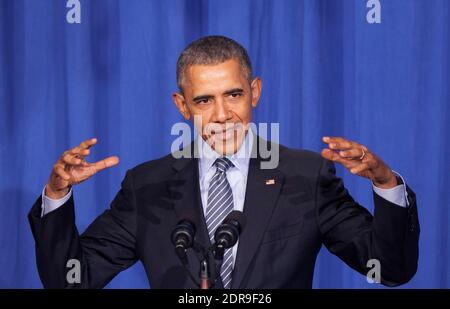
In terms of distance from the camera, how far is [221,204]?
1.73 m

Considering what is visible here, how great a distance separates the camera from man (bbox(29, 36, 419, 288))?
1.66m

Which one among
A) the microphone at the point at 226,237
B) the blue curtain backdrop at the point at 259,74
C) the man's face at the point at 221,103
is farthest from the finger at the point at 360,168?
the blue curtain backdrop at the point at 259,74

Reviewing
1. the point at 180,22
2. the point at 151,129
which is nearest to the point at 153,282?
the point at 151,129

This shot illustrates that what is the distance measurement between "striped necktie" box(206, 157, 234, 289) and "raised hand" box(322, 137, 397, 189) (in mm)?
328

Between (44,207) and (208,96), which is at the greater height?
(208,96)

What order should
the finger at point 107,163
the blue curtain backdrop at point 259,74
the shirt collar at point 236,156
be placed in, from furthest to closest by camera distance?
1. the blue curtain backdrop at point 259,74
2. the shirt collar at point 236,156
3. the finger at point 107,163

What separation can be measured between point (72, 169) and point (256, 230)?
46cm

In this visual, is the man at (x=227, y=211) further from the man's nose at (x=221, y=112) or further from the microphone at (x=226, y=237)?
the microphone at (x=226, y=237)

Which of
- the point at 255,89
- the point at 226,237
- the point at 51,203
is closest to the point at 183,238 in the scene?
the point at 226,237

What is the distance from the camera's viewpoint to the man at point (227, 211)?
5.43 ft

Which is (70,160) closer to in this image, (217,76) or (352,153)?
(217,76)

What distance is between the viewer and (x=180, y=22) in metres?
2.44
